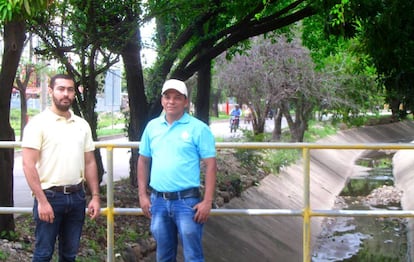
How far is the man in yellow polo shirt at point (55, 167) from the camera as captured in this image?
13.9ft

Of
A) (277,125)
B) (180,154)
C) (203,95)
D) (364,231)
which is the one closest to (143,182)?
(180,154)

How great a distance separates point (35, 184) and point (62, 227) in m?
0.52

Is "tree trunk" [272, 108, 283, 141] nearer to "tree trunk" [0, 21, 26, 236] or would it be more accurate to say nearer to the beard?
"tree trunk" [0, 21, 26, 236]

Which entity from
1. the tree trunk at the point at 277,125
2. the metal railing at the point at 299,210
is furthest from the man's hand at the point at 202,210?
the tree trunk at the point at 277,125

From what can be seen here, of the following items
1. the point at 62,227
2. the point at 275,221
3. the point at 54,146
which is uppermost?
the point at 54,146

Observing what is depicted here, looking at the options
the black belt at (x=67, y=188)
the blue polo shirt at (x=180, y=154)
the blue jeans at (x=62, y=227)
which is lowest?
the blue jeans at (x=62, y=227)

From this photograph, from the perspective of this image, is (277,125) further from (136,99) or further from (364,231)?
(136,99)

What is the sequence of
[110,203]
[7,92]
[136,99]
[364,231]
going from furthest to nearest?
[364,231]
[136,99]
[7,92]
[110,203]

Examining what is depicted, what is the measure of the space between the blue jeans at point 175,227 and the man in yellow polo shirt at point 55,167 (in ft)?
1.96

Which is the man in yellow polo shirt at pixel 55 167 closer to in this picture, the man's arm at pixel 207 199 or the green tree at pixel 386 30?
the man's arm at pixel 207 199

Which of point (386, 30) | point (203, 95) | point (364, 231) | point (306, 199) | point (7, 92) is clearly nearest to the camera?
point (306, 199)

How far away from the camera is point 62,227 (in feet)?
14.9

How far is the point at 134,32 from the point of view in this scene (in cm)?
1015

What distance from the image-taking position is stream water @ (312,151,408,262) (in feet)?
51.9
